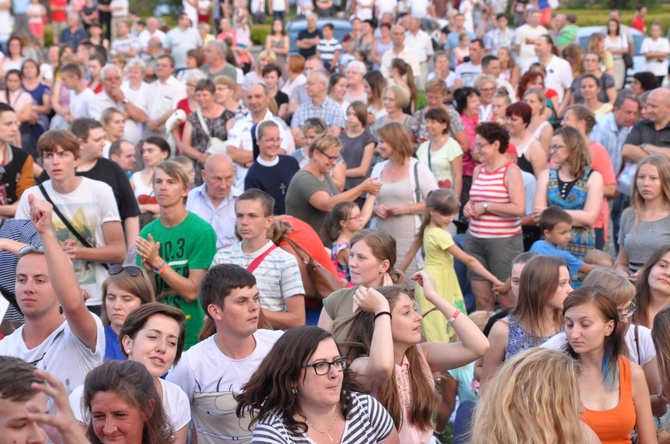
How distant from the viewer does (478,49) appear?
14.7 m

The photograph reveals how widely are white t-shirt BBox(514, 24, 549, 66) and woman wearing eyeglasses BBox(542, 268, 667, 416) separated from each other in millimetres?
11363

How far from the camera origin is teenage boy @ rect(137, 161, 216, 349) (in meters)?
5.93

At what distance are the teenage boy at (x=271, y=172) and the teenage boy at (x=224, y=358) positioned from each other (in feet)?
11.0

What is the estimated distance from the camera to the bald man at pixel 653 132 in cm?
880

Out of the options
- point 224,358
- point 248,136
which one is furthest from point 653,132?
point 224,358

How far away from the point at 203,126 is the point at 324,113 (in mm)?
1457

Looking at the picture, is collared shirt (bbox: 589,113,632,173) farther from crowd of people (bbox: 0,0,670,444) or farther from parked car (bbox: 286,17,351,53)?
parked car (bbox: 286,17,351,53)

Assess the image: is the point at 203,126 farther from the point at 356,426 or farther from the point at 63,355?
the point at 356,426

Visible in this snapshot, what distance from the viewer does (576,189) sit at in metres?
7.70

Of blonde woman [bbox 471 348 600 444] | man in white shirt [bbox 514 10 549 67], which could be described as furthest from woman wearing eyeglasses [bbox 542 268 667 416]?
man in white shirt [bbox 514 10 549 67]

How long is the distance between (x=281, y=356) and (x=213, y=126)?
21.5 feet

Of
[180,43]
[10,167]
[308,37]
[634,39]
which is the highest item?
[10,167]

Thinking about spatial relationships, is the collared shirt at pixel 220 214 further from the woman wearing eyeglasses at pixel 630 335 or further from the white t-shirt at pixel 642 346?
the white t-shirt at pixel 642 346

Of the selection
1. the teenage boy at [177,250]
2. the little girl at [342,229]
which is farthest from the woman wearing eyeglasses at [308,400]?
the little girl at [342,229]
